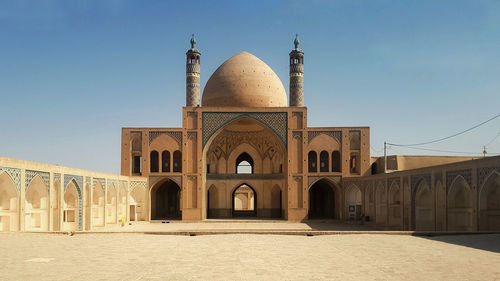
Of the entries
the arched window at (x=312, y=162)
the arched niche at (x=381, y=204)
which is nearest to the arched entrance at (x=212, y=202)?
the arched window at (x=312, y=162)

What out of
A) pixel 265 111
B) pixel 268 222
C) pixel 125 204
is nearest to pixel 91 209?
pixel 125 204

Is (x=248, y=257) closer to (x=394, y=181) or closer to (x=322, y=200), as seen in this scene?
(x=394, y=181)

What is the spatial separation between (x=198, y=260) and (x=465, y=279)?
405 cm

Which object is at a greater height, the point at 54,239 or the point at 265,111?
the point at 265,111

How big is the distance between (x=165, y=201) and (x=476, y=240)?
66.7 feet

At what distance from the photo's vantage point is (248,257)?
28.0 ft

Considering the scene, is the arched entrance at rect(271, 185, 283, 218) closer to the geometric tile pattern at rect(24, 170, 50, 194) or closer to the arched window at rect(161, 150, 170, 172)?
the arched window at rect(161, 150, 170, 172)

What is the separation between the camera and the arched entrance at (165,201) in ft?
82.8

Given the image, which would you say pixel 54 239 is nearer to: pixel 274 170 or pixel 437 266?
pixel 437 266

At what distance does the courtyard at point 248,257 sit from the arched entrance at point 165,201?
13.2 metres

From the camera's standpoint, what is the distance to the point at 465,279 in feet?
21.3

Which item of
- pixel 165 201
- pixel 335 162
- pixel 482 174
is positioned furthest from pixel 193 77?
pixel 482 174

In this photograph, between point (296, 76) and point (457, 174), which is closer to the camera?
point (457, 174)

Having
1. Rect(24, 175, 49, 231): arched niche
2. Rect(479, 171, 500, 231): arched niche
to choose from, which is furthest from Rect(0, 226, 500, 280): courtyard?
Rect(24, 175, 49, 231): arched niche
